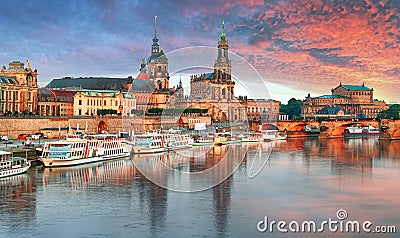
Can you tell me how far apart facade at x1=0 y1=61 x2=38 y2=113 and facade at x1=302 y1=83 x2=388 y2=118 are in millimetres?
68439

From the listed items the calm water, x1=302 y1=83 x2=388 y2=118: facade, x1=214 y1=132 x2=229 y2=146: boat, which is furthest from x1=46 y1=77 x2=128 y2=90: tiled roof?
x1=302 y1=83 x2=388 y2=118: facade

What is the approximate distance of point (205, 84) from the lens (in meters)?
74.4

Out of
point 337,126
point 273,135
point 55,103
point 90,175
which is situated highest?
point 55,103

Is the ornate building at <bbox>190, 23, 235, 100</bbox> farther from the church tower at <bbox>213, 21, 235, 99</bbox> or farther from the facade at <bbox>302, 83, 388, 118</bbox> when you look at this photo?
the facade at <bbox>302, 83, 388, 118</bbox>

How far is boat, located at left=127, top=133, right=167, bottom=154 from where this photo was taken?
136 feet

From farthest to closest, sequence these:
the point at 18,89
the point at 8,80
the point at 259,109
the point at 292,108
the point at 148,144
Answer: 1. the point at 292,108
2. the point at 259,109
3. the point at 18,89
4. the point at 8,80
5. the point at 148,144

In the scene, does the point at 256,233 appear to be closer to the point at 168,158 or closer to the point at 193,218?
the point at 193,218

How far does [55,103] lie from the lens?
61.2 meters

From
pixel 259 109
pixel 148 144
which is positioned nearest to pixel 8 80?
pixel 148 144

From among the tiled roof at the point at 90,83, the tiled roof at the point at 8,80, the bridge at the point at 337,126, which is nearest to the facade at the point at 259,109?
the bridge at the point at 337,126

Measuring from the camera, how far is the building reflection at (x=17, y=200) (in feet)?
62.6

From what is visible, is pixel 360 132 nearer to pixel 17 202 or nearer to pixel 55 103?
pixel 55 103

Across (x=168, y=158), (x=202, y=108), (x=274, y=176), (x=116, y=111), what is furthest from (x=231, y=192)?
(x=202, y=108)

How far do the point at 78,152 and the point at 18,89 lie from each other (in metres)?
21.2
